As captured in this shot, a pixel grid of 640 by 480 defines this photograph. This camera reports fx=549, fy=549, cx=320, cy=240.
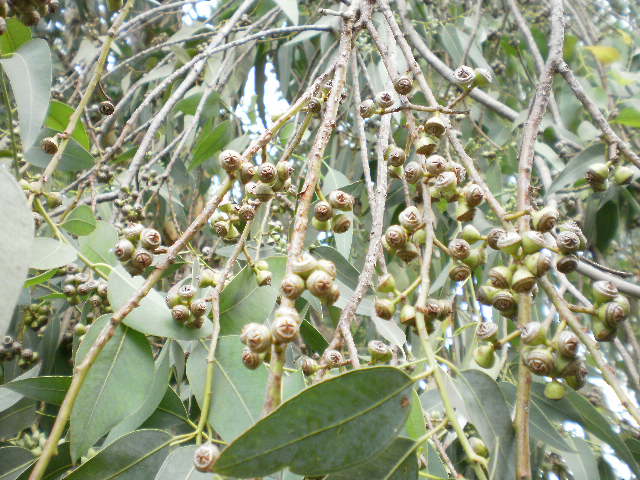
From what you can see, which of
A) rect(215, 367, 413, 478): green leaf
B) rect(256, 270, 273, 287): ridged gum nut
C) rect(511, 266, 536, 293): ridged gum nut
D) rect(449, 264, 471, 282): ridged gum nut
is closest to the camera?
rect(215, 367, 413, 478): green leaf

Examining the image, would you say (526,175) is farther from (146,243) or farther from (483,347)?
(146,243)

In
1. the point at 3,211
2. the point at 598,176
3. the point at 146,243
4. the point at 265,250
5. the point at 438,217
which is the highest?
the point at 3,211

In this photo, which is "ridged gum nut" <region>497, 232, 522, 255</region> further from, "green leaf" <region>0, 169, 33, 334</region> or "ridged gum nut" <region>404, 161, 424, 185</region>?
"green leaf" <region>0, 169, 33, 334</region>

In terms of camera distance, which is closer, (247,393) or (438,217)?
(247,393)

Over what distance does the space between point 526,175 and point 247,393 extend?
439mm

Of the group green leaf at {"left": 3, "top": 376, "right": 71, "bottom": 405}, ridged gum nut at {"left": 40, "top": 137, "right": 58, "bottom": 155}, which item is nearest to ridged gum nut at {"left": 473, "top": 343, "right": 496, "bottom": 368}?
green leaf at {"left": 3, "top": 376, "right": 71, "bottom": 405}

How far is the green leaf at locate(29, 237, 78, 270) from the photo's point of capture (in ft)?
2.72

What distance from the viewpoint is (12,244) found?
0.52 metres

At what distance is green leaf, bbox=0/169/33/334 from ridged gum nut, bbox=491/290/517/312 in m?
0.47

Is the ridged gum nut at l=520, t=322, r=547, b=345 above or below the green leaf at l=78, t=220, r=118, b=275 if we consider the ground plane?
below

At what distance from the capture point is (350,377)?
520 mm

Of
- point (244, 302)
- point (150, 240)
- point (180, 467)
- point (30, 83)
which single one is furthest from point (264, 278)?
point (30, 83)

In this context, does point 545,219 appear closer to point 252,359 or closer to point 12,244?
point 252,359

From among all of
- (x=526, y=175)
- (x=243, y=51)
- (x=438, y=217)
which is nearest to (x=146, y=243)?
(x=526, y=175)
